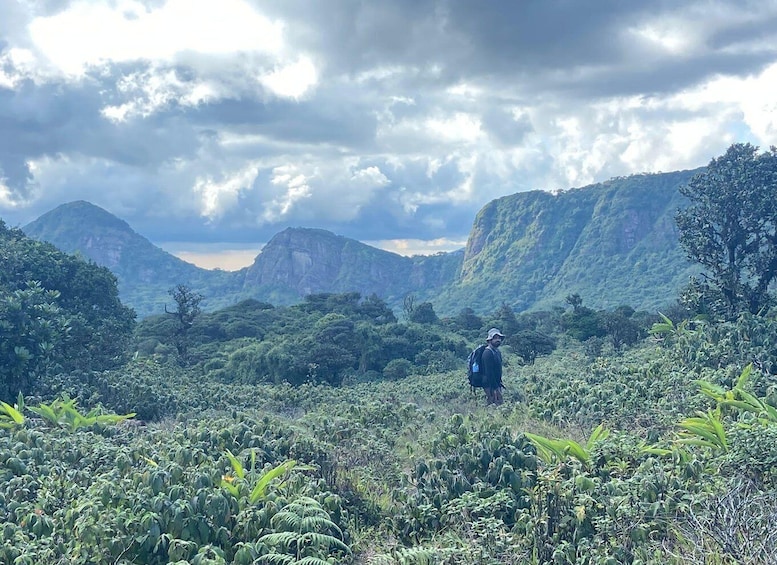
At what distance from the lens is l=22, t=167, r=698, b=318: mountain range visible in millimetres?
99000

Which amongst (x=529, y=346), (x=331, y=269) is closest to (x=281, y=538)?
(x=529, y=346)

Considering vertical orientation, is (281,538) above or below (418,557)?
above

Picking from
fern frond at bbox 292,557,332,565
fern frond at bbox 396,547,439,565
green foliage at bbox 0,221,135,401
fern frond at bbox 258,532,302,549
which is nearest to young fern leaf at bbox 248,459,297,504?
fern frond at bbox 258,532,302,549

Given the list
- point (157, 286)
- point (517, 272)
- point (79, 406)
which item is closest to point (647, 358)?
point (79, 406)

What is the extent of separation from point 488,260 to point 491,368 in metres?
114

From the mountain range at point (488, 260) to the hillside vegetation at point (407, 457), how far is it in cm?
5962

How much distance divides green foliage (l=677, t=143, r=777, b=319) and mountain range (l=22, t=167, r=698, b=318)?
2145 inches

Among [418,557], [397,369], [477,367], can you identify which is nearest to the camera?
[418,557]

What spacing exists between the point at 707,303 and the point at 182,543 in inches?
595

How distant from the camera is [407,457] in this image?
373 inches

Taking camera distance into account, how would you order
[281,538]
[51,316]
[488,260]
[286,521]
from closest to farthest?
1. [281,538]
2. [286,521]
3. [51,316]
4. [488,260]

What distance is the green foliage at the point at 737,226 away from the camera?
1575cm

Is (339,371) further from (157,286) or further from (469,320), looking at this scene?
(157,286)

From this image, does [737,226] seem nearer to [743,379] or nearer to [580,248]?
[743,379]
